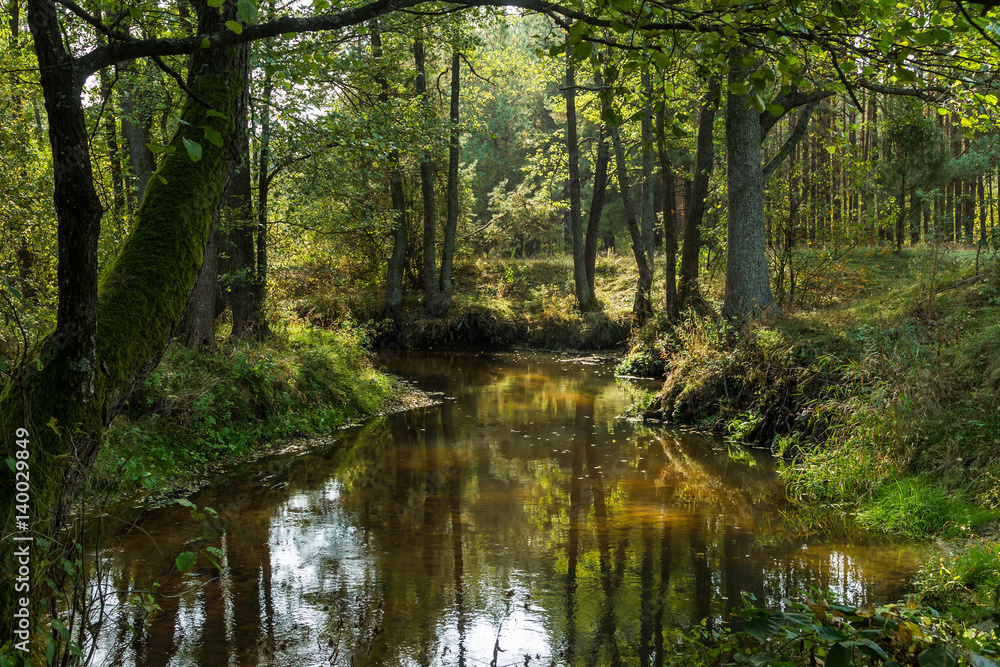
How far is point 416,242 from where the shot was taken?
2391 centimetres

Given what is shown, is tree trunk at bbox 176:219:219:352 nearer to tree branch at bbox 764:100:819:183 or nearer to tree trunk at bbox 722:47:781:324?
tree trunk at bbox 722:47:781:324

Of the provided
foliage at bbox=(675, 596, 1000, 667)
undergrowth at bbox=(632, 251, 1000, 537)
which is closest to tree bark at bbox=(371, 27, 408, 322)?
undergrowth at bbox=(632, 251, 1000, 537)

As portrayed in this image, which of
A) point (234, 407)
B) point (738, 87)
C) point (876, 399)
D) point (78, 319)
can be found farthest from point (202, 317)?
point (876, 399)

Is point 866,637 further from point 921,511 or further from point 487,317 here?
point 487,317

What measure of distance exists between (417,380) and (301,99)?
737 centimetres

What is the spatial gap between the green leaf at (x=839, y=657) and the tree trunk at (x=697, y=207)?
1308cm

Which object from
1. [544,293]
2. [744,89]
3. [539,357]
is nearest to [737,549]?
[744,89]

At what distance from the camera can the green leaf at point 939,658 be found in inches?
84.6

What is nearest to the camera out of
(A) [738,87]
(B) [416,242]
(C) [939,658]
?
(C) [939,658]

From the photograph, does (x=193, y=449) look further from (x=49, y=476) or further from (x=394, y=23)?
(x=394, y=23)

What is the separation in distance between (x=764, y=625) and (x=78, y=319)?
9.92 feet

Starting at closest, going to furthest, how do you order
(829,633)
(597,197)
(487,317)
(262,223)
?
1. (829,633)
2. (262,223)
3. (597,197)
4. (487,317)

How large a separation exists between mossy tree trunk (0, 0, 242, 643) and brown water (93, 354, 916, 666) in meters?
0.74

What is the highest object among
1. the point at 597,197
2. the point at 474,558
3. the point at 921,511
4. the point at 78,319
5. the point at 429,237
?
the point at 597,197
